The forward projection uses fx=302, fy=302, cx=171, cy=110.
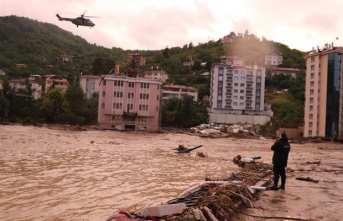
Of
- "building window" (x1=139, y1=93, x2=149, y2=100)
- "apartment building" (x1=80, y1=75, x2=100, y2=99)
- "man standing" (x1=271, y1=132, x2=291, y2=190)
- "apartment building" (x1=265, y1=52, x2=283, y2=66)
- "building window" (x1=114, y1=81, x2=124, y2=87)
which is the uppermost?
"apartment building" (x1=265, y1=52, x2=283, y2=66)

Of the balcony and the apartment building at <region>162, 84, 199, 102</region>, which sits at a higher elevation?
the apartment building at <region>162, 84, 199, 102</region>

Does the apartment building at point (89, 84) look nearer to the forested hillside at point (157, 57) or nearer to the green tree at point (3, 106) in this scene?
the forested hillside at point (157, 57)

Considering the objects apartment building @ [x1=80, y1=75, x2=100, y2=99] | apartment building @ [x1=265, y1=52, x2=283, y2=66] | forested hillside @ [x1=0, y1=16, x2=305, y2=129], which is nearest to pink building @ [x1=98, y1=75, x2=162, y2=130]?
forested hillside @ [x1=0, y1=16, x2=305, y2=129]

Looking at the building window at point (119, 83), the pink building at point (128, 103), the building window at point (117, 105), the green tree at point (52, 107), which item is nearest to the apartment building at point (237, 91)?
the pink building at point (128, 103)

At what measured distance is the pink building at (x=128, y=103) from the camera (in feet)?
178

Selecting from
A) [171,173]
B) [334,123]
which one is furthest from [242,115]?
[171,173]

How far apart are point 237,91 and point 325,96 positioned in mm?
24118

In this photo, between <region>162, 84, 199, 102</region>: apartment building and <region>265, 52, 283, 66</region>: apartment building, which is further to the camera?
<region>265, 52, 283, 66</region>: apartment building

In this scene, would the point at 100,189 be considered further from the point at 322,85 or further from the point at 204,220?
the point at 322,85

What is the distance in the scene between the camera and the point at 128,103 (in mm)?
55188

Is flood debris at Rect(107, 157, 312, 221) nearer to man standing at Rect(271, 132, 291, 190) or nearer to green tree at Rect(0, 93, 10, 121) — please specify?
man standing at Rect(271, 132, 291, 190)

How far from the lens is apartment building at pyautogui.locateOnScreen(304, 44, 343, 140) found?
53.8 metres

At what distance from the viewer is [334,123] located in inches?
2110

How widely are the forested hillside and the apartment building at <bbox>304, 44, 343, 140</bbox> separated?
13223 millimetres
